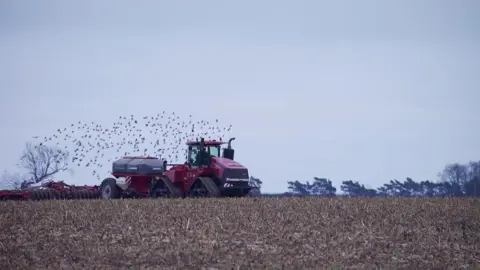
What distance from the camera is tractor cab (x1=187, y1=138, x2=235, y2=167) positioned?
125ft

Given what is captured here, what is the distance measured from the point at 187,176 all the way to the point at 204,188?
1.24 meters

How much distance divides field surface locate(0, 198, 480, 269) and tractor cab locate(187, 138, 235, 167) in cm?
1110

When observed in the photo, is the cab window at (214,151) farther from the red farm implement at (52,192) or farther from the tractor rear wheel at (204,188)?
the red farm implement at (52,192)

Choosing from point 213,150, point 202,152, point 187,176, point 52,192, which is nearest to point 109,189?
point 52,192

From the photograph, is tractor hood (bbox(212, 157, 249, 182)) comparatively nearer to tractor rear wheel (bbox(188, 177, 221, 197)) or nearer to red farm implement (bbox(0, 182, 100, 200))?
tractor rear wheel (bbox(188, 177, 221, 197))

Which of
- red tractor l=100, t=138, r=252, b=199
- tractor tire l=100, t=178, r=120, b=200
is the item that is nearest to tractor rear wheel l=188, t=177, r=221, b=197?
red tractor l=100, t=138, r=252, b=199

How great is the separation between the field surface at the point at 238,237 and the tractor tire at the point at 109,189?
12002mm

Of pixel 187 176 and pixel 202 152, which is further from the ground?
pixel 202 152

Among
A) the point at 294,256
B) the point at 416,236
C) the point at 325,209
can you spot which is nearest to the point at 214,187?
the point at 325,209

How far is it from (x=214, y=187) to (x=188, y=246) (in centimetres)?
1914

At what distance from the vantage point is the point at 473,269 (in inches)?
645

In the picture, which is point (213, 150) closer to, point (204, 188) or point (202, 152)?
point (202, 152)

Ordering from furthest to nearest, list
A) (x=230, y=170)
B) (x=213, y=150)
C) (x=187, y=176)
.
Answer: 1. (x=213, y=150)
2. (x=187, y=176)
3. (x=230, y=170)

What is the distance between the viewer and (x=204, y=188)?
123 ft
